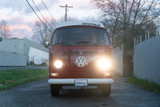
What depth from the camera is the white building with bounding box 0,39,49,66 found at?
39.8 m

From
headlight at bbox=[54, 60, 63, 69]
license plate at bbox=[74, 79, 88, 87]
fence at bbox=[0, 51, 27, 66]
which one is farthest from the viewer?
fence at bbox=[0, 51, 27, 66]

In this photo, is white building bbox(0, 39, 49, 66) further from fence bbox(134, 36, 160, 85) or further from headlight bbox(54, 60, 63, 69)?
headlight bbox(54, 60, 63, 69)

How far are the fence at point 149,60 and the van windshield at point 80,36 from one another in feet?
13.0

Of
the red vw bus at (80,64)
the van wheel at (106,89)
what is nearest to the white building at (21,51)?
the red vw bus at (80,64)

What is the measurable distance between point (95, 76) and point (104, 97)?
89cm

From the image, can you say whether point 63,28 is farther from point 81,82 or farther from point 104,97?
point 104,97

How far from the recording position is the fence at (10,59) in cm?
3681

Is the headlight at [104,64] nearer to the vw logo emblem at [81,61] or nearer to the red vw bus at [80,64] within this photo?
the red vw bus at [80,64]

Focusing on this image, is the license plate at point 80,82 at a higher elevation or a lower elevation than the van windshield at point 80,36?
lower

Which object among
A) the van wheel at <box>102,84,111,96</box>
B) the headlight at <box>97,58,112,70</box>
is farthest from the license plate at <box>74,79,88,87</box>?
the van wheel at <box>102,84,111,96</box>

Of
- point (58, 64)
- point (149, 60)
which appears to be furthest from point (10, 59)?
point (58, 64)

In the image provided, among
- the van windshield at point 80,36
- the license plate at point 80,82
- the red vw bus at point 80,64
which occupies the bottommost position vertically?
the license plate at point 80,82

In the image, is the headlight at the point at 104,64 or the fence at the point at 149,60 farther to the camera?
the fence at the point at 149,60

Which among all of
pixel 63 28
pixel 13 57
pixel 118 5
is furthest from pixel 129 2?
pixel 13 57
